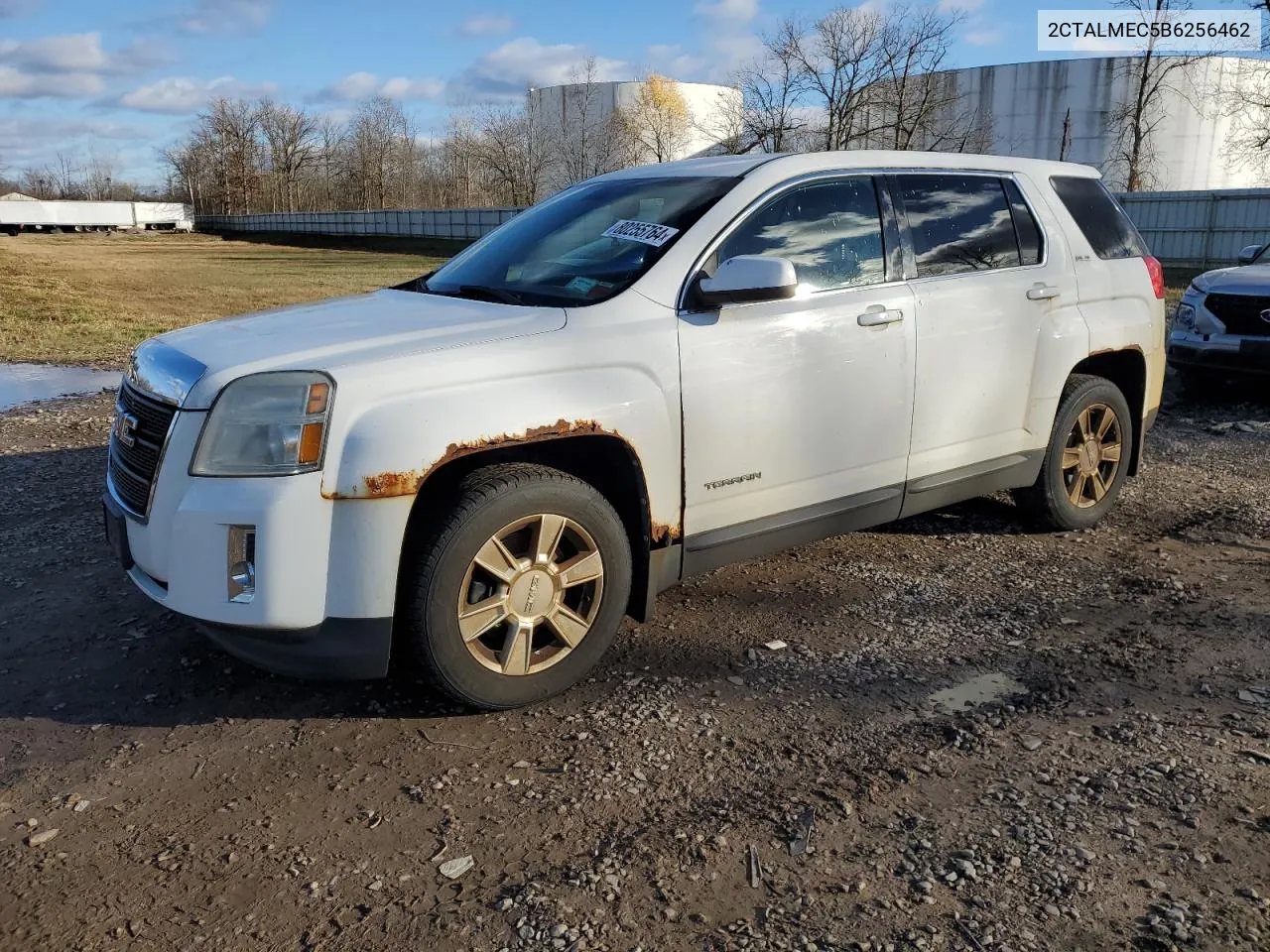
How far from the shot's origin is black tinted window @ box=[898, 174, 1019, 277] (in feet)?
14.5

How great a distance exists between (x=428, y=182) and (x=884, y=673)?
8329cm

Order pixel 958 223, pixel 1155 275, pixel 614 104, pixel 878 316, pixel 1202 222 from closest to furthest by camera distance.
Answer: pixel 878 316
pixel 958 223
pixel 1155 275
pixel 1202 222
pixel 614 104

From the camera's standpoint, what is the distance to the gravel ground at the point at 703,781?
2.45m

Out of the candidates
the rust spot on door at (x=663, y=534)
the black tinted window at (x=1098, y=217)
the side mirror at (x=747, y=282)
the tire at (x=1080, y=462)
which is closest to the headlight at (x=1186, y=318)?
the black tinted window at (x=1098, y=217)

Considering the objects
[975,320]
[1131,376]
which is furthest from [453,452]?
[1131,376]

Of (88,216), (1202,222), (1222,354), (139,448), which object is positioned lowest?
(139,448)

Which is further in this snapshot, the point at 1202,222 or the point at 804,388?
the point at 1202,222

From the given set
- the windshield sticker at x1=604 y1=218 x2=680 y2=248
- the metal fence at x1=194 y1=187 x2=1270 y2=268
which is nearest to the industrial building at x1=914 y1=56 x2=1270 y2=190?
the metal fence at x1=194 y1=187 x2=1270 y2=268

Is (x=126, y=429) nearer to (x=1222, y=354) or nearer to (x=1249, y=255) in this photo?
(x=1222, y=354)

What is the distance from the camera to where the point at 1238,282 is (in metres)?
8.62

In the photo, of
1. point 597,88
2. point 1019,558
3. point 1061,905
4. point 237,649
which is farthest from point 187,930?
point 597,88

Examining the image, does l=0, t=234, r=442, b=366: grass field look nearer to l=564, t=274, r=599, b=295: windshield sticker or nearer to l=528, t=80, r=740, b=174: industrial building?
l=564, t=274, r=599, b=295: windshield sticker

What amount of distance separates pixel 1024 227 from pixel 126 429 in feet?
13.1

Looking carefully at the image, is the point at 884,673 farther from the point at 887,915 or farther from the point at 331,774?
the point at 331,774
